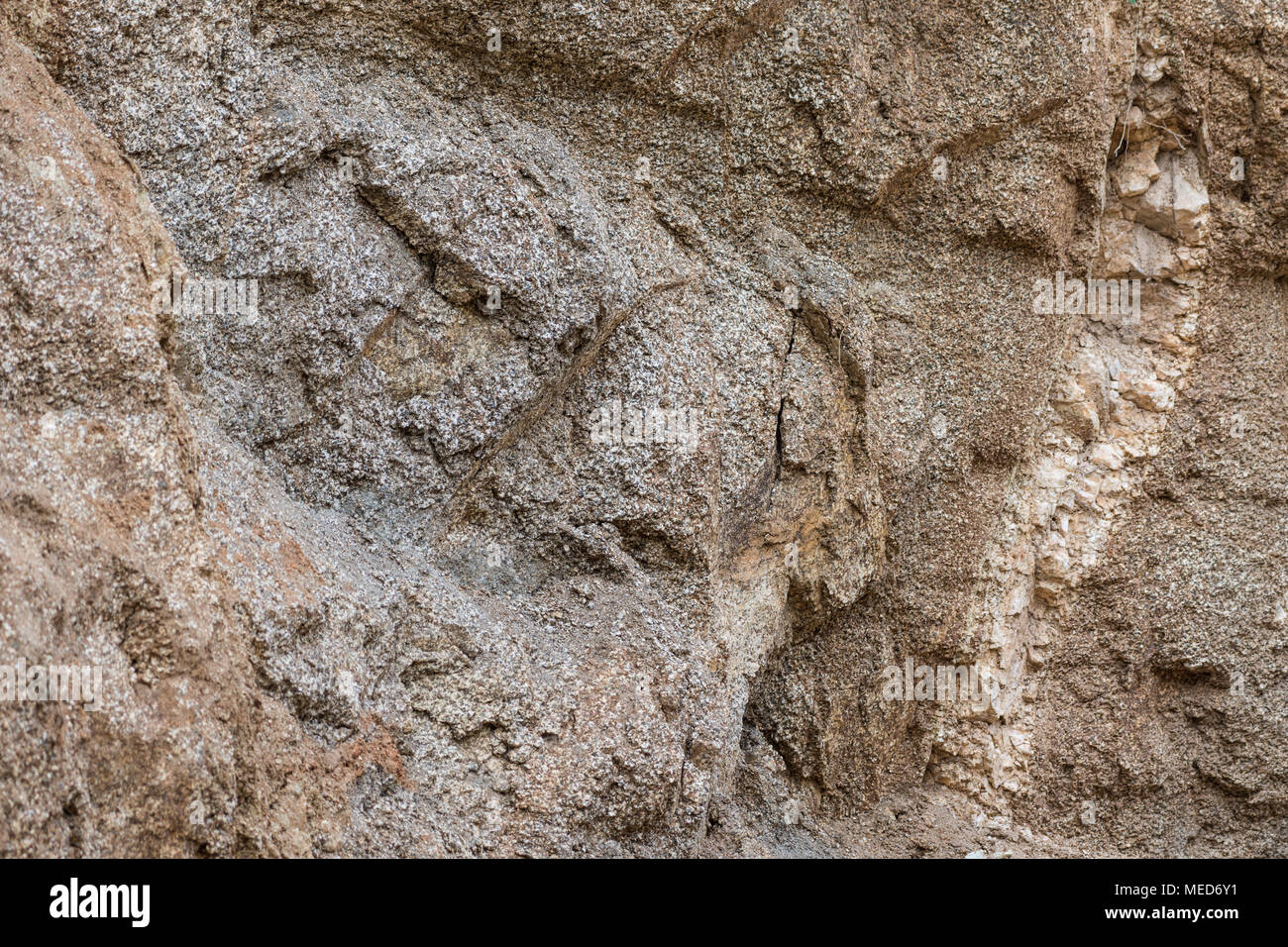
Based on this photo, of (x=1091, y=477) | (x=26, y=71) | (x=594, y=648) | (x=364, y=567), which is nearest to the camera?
(x=26, y=71)

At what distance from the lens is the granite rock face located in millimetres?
3674

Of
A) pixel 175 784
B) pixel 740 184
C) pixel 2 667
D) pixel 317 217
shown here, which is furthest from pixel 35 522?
pixel 740 184

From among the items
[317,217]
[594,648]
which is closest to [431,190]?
[317,217]

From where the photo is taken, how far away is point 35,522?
334cm

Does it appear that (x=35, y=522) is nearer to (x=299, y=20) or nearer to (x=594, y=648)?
(x=594, y=648)

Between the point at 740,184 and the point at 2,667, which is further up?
the point at 740,184

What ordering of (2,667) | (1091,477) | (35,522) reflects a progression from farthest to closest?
1. (1091,477)
2. (35,522)
3. (2,667)

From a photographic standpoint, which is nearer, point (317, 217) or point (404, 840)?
point (404, 840)

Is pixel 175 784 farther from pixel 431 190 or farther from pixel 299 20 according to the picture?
pixel 299 20

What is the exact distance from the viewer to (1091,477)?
6781 millimetres

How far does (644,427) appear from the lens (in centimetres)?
529

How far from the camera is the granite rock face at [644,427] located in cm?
367

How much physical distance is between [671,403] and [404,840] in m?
2.13

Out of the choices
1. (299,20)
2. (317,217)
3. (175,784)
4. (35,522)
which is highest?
(299,20)
